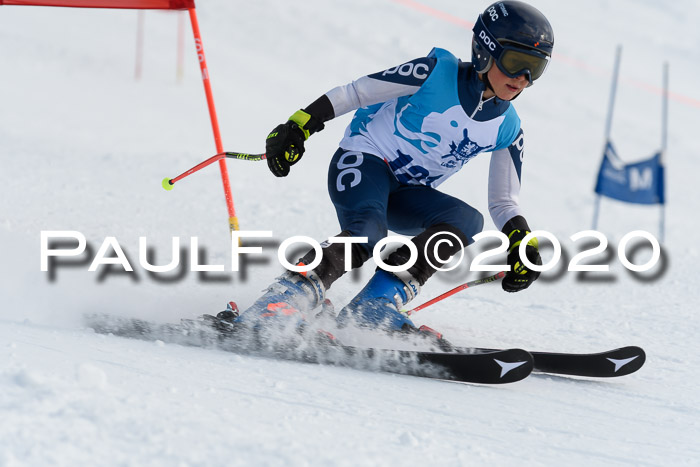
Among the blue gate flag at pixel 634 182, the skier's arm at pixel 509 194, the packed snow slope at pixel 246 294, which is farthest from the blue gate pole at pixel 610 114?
the skier's arm at pixel 509 194

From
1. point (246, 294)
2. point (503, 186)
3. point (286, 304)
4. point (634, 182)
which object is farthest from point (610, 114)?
point (286, 304)

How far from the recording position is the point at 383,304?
2.93 m

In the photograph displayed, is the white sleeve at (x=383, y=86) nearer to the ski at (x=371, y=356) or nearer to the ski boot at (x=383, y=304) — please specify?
the ski boot at (x=383, y=304)

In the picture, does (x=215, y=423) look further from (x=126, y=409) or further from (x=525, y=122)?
(x=525, y=122)

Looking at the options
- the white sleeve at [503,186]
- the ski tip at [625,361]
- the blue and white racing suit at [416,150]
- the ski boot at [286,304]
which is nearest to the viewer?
the ski boot at [286,304]

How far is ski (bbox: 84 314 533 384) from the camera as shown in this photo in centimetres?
246

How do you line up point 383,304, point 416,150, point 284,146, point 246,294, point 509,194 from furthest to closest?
point 246,294
point 509,194
point 416,150
point 383,304
point 284,146

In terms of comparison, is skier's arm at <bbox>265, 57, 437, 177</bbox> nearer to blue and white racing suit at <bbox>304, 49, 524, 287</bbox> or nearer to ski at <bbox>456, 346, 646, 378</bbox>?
blue and white racing suit at <bbox>304, 49, 524, 287</bbox>

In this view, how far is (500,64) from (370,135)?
0.62 metres

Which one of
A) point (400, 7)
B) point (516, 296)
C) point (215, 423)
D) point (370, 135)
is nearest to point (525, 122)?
point (400, 7)

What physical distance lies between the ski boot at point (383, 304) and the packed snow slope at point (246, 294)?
0.42m

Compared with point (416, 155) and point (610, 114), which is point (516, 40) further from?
point (610, 114)

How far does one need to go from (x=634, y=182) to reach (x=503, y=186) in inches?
192

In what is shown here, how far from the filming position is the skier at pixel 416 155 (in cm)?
282
